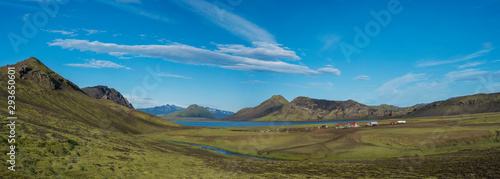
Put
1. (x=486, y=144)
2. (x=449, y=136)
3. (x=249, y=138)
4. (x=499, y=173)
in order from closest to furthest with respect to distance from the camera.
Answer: (x=499, y=173), (x=486, y=144), (x=449, y=136), (x=249, y=138)

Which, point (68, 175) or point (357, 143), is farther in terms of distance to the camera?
point (357, 143)

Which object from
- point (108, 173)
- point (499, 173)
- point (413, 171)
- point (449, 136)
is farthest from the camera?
point (449, 136)

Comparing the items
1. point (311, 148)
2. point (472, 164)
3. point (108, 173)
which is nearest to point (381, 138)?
point (311, 148)

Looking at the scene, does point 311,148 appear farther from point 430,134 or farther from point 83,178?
point 83,178

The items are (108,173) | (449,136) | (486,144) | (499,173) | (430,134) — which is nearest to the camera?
(108,173)

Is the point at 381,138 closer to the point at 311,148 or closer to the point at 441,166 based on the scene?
the point at 311,148

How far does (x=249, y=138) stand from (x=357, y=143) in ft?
176

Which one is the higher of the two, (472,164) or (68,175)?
(68,175)

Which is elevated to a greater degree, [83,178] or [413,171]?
[83,178]

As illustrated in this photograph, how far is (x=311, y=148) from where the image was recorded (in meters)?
92.9

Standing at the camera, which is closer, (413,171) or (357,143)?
(413,171)

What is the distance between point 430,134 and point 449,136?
692cm

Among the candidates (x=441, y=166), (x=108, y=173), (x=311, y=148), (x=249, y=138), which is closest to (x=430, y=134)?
(x=311, y=148)

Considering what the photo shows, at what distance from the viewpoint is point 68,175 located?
30.3 metres
